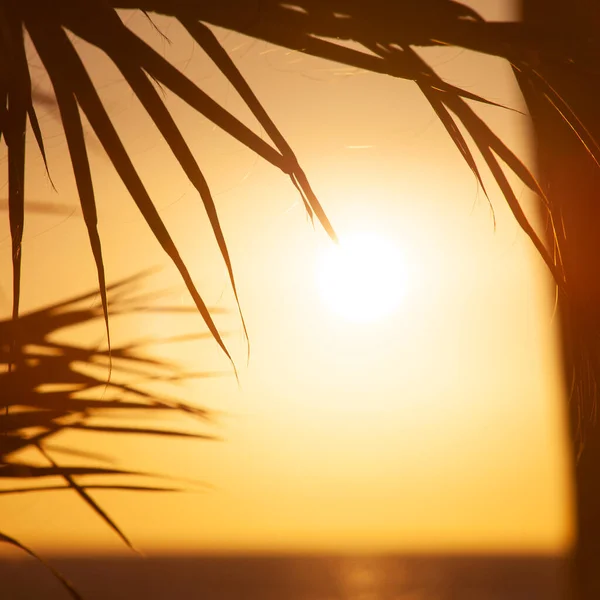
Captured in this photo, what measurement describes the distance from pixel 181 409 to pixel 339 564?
34203mm

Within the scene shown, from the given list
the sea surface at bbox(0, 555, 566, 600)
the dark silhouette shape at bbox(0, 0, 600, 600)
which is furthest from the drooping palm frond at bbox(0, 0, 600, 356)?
the sea surface at bbox(0, 555, 566, 600)

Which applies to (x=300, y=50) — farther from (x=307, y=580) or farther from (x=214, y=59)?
(x=307, y=580)

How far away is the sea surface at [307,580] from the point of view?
64.0ft

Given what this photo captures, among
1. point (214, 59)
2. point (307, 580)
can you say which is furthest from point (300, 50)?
point (307, 580)

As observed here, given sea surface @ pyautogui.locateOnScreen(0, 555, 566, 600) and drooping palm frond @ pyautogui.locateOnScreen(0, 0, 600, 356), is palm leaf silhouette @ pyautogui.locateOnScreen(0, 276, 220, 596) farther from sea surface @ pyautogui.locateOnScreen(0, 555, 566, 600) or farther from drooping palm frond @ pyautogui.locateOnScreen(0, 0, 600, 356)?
sea surface @ pyautogui.locateOnScreen(0, 555, 566, 600)

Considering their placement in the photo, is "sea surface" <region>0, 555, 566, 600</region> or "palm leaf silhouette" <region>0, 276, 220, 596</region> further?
"sea surface" <region>0, 555, 566, 600</region>

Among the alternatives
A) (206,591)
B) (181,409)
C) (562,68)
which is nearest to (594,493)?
(181,409)

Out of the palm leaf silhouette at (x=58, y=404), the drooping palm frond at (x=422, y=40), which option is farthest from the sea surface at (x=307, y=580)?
the drooping palm frond at (x=422, y=40)

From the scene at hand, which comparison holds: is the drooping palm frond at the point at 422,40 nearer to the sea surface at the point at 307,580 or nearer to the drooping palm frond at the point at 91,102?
the drooping palm frond at the point at 91,102

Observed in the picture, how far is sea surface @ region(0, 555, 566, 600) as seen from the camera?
1950 cm

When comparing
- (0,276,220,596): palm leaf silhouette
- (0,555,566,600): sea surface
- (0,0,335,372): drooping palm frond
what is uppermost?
(0,0,335,372): drooping palm frond

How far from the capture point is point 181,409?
2.10ft

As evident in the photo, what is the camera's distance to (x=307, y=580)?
2411 centimetres

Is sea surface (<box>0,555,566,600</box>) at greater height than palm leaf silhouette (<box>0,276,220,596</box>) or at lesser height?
lesser
